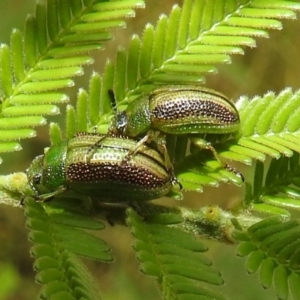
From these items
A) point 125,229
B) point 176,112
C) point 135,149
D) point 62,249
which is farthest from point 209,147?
point 125,229

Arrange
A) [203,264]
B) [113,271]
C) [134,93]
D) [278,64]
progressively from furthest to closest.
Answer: [278,64]
[113,271]
[134,93]
[203,264]

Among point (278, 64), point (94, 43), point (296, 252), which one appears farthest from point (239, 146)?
point (278, 64)

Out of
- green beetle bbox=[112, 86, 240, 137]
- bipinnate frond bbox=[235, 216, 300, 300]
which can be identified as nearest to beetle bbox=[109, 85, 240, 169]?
green beetle bbox=[112, 86, 240, 137]

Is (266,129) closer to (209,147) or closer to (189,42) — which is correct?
(209,147)

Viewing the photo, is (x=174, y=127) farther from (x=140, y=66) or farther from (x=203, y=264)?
(x=203, y=264)

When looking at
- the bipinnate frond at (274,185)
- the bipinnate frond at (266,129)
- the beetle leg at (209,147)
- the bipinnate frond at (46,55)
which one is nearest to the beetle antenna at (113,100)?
the bipinnate frond at (46,55)

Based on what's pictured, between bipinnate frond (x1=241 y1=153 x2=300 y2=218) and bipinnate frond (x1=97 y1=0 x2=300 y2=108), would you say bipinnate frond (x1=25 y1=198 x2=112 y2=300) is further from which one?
bipinnate frond (x1=241 y1=153 x2=300 y2=218)
